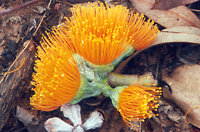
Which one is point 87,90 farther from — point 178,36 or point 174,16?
point 174,16

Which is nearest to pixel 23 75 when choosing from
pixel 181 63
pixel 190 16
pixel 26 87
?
pixel 26 87

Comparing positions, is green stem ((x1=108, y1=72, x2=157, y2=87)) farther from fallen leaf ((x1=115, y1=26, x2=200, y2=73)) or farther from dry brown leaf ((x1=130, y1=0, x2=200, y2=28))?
dry brown leaf ((x1=130, y1=0, x2=200, y2=28))

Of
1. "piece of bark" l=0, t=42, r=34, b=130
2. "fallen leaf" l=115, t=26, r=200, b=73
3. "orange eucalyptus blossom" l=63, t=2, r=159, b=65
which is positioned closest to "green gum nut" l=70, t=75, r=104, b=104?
"orange eucalyptus blossom" l=63, t=2, r=159, b=65

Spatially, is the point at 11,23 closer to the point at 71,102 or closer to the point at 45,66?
the point at 45,66

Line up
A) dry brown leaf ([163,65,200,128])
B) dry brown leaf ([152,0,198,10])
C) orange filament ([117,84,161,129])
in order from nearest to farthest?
orange filament ([117,84,161,129]) < dry brown leaf ([163,65,200,128]) < dry brown leaf ([152,0,198,10])

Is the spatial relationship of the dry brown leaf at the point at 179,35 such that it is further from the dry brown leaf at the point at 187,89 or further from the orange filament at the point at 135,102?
the orange filament at the point at 135,102

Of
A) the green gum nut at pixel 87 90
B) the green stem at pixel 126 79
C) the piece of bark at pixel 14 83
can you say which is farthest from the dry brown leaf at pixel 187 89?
the piece of bark at pixel 14 83
